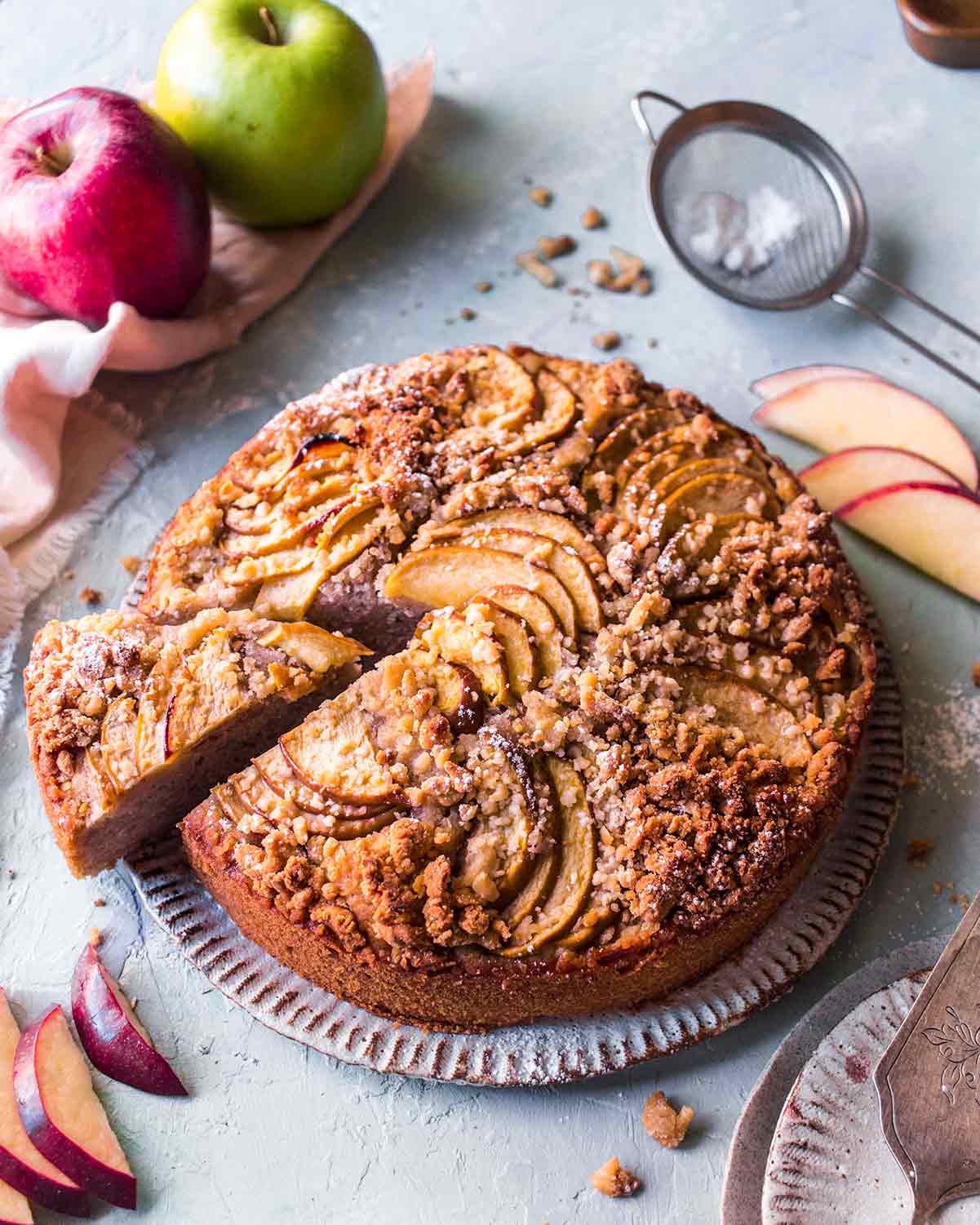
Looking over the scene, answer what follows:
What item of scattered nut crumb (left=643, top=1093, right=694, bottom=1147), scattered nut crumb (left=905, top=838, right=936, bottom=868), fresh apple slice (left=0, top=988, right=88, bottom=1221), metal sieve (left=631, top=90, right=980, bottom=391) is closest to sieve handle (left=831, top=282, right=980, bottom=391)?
metal sieve (left=631, top=90, right=980, bottom=391)

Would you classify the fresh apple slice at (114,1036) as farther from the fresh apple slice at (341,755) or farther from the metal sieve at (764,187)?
the metal sieve at (764,187)

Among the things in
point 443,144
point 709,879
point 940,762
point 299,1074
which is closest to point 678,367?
point 443,144

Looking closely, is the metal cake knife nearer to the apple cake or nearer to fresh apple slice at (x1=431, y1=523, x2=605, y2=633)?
the apple cake

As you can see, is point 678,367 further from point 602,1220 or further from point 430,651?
point 602,1220

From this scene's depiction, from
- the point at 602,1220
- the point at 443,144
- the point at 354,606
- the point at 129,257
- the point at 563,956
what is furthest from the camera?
the point at 443,144

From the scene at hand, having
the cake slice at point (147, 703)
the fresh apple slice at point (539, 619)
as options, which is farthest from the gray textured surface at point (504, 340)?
the fresh apple slice at point (539, 619)

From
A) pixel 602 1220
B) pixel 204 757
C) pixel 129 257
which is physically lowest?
pixel 602 1220
